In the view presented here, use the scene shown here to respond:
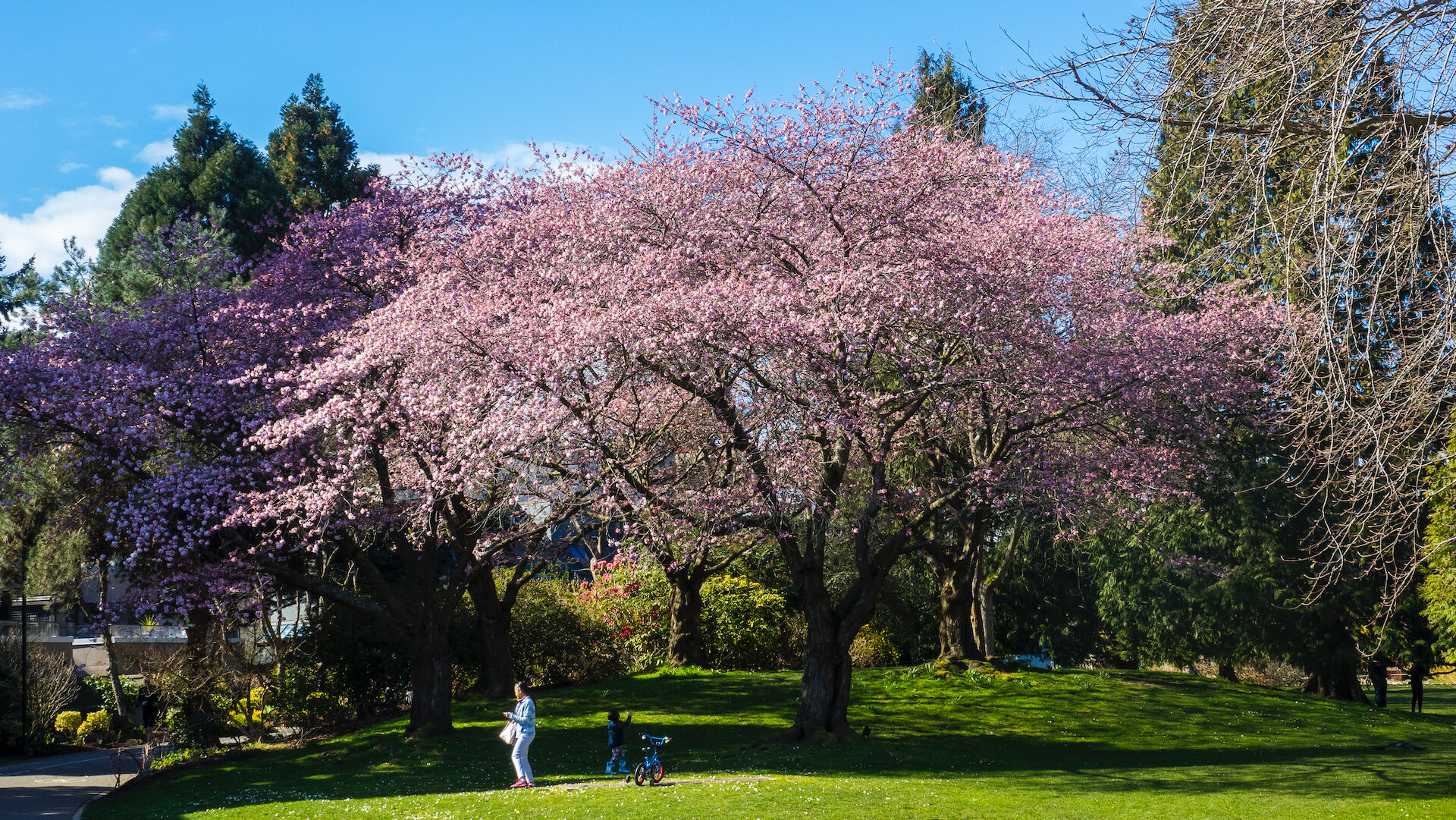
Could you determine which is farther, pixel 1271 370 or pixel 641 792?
pixel 1271 370

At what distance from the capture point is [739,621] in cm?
2841

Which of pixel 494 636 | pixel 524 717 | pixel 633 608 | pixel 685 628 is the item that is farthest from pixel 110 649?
pixel 524 717

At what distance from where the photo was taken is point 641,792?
1329 cm

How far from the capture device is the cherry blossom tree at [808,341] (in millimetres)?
14883

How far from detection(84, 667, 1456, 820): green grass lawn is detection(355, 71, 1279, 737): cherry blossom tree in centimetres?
278

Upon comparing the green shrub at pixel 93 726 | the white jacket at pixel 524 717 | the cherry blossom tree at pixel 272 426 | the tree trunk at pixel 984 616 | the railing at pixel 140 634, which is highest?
the cherry blossom tree at pixel 272 426

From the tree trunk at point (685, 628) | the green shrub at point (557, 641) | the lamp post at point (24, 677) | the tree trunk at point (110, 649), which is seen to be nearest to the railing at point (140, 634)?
the tree trunk at point (110, 649)

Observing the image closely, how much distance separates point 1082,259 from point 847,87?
6.06 m

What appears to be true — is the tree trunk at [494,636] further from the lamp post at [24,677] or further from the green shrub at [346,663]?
the lamp post at [24,677]

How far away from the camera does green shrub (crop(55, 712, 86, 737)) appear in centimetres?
2850

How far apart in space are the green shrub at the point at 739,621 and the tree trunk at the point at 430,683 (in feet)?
34.1

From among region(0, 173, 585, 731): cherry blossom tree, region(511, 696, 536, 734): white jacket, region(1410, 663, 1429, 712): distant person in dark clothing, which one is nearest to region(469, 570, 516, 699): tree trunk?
region(0, 173, 585, 731): cherry blossom tree

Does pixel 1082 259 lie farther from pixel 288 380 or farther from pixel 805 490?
pixel 288 380

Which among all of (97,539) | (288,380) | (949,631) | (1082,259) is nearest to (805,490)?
(1082,259)
